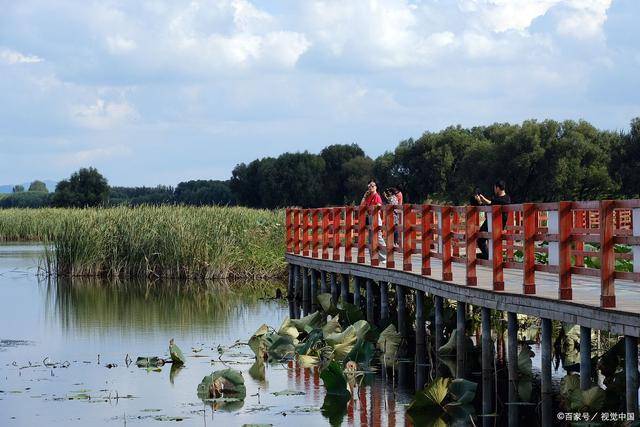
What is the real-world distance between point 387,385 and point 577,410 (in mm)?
5206

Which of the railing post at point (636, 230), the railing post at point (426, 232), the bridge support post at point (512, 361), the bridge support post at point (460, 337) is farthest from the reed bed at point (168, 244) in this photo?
the railing post at point (636, 230)

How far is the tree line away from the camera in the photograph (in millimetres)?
71062

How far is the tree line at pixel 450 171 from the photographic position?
71062 millimetres

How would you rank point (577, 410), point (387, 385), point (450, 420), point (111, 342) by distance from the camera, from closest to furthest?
point (577, 410) → point (450, 420) → point (387, 385) → point (111, 342)

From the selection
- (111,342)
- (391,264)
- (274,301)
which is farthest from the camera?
(274,301)

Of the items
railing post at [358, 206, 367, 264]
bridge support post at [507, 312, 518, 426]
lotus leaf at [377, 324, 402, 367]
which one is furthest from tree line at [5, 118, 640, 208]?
bridge support post at [507, 312, 518, 426]

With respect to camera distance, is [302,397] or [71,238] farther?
[71,238]

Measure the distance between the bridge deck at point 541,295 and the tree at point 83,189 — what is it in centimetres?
7831

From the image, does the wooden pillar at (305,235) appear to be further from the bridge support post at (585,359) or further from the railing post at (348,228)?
the bridge support post at (585,359)

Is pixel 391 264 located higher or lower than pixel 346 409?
higher

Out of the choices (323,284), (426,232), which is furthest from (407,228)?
(323,284)

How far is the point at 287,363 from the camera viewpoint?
19.5m

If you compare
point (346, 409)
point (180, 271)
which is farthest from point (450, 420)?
point (180, 271)

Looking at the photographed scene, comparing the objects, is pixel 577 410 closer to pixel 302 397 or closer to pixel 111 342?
pixel 302 397
